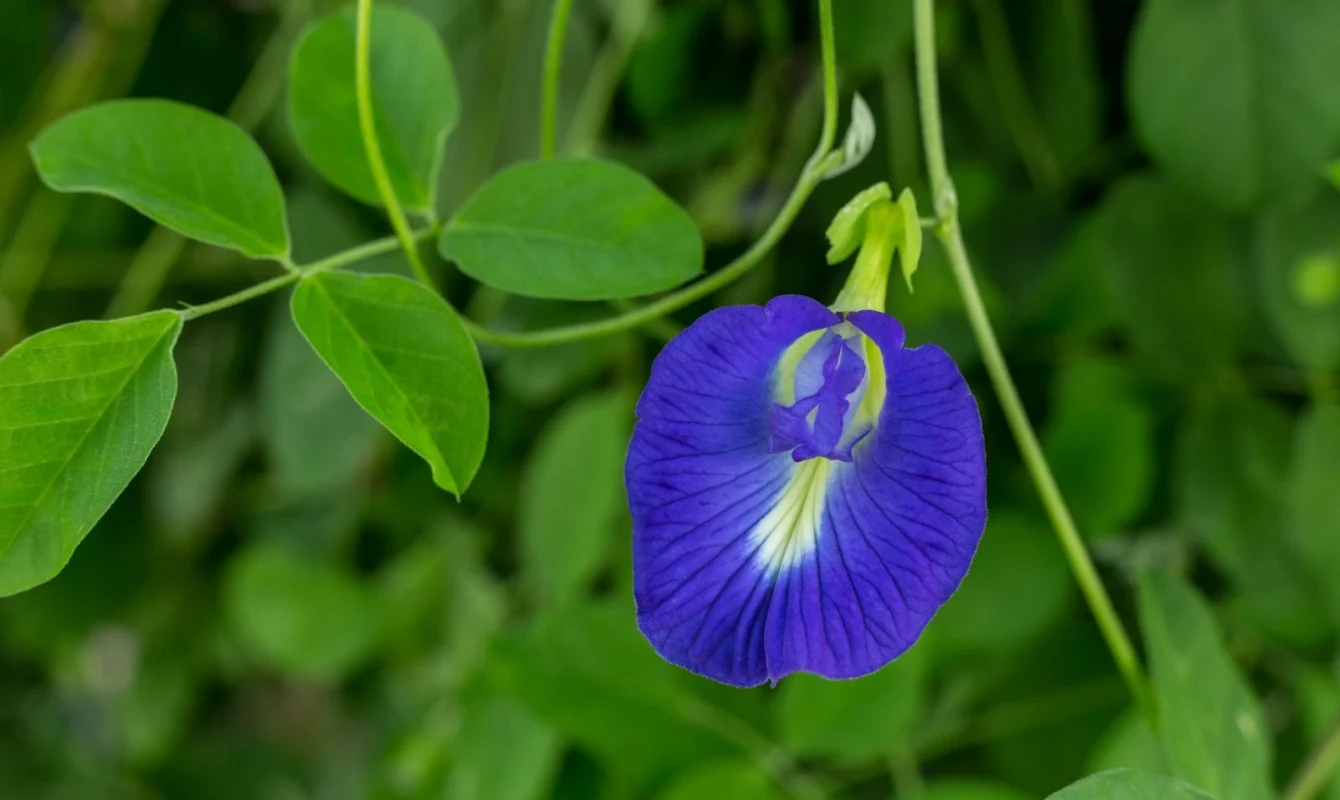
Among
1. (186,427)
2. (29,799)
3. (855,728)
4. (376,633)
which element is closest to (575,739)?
(855,728)

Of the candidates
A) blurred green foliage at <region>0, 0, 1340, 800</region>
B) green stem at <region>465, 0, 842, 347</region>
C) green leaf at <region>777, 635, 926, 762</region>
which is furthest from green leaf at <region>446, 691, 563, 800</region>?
green stem at <region>465, 0, 842, 347</region>

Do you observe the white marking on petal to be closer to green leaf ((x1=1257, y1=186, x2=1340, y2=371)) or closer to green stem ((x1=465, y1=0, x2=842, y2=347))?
green stem ((x1=465, y1=0, x2=842, y2=347))

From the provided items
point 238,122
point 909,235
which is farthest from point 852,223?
point 238,122

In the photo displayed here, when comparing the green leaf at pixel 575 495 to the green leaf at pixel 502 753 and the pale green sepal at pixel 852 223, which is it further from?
the pale green sepal at pixel 852 223

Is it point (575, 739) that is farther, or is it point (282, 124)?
point (282, 124)

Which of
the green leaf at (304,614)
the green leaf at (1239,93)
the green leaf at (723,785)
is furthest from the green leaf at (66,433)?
the green leaf at (304,614)

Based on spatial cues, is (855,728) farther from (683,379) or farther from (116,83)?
(116,83)
